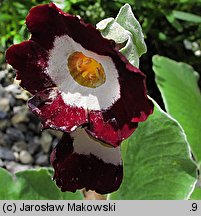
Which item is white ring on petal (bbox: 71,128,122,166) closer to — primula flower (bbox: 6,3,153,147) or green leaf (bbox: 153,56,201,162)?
primula flower (bbox: 6,3,153,147)

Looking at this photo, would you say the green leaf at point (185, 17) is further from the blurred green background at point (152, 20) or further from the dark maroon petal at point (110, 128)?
the dark maroon petal at point (110, 128)

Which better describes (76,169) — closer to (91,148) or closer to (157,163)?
(91,148)

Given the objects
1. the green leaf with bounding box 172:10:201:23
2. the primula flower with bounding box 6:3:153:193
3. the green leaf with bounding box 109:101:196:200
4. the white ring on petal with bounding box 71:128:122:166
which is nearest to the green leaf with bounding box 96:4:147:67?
the primula flower with bounding box 6:3:153:193

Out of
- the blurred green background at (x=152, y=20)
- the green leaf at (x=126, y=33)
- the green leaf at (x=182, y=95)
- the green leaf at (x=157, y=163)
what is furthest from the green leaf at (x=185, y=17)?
the green leaf at (x=126, y=33)

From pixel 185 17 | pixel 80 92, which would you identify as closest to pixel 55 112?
pixel 80 92

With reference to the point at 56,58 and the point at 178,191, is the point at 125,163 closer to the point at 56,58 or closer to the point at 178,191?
the point at 178,191
